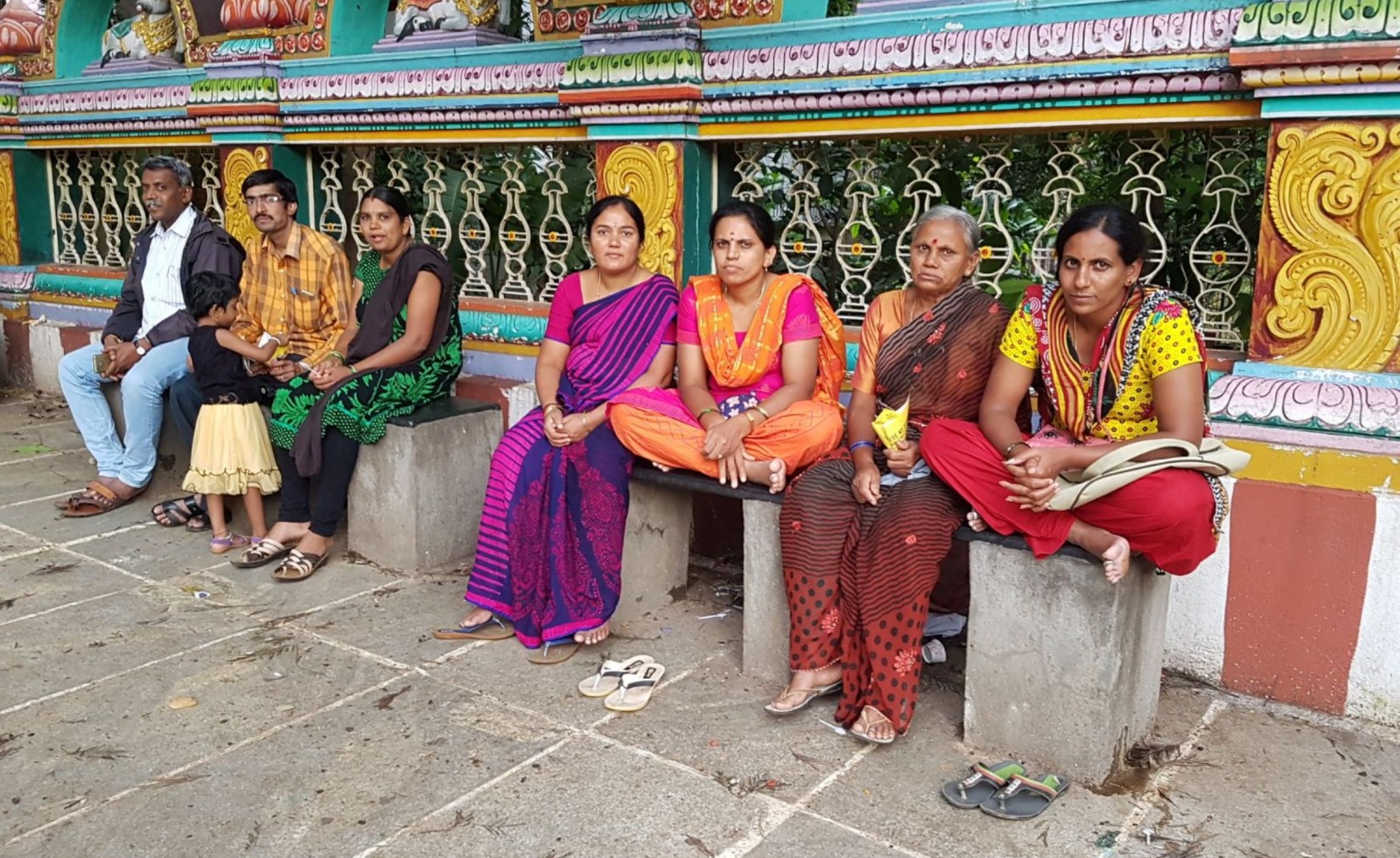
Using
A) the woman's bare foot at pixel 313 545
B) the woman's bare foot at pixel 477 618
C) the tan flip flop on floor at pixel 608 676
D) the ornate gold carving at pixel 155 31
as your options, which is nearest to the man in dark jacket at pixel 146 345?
the woman's bare foot at pixel 313 545

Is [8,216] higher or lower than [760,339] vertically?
higher

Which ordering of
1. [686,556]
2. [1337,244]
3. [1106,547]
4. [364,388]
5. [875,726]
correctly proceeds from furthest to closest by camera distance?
[364,388], [686,556], [1337,244], [875,726], [1106,547]

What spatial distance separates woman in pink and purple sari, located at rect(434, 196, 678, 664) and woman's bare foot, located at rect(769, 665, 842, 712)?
0.72 metres

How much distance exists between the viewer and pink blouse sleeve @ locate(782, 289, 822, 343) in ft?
12.1

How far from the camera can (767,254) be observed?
3738 mm

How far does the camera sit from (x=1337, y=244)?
3271 mm

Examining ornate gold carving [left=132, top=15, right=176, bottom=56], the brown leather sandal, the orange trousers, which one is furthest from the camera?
ornate gold carving [left=132, top=15, right=176, bottom=56]

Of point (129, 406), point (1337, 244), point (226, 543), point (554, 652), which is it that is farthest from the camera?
point (129, 406)

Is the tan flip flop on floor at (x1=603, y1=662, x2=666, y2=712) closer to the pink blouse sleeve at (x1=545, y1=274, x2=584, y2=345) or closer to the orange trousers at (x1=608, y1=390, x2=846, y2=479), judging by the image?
the orange trousers at (x1=608, y1=390, x2=846, y2=479)

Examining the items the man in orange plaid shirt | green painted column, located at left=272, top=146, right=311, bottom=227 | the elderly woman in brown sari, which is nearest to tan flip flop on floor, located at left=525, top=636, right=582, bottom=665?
the elderly woman in brown sari

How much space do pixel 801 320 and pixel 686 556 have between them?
3.25ft

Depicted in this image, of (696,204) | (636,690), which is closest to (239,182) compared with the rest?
(696,204)

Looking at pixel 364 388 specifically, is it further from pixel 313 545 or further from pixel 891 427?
pixel 891 427

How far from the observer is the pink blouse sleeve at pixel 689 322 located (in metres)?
3.84
